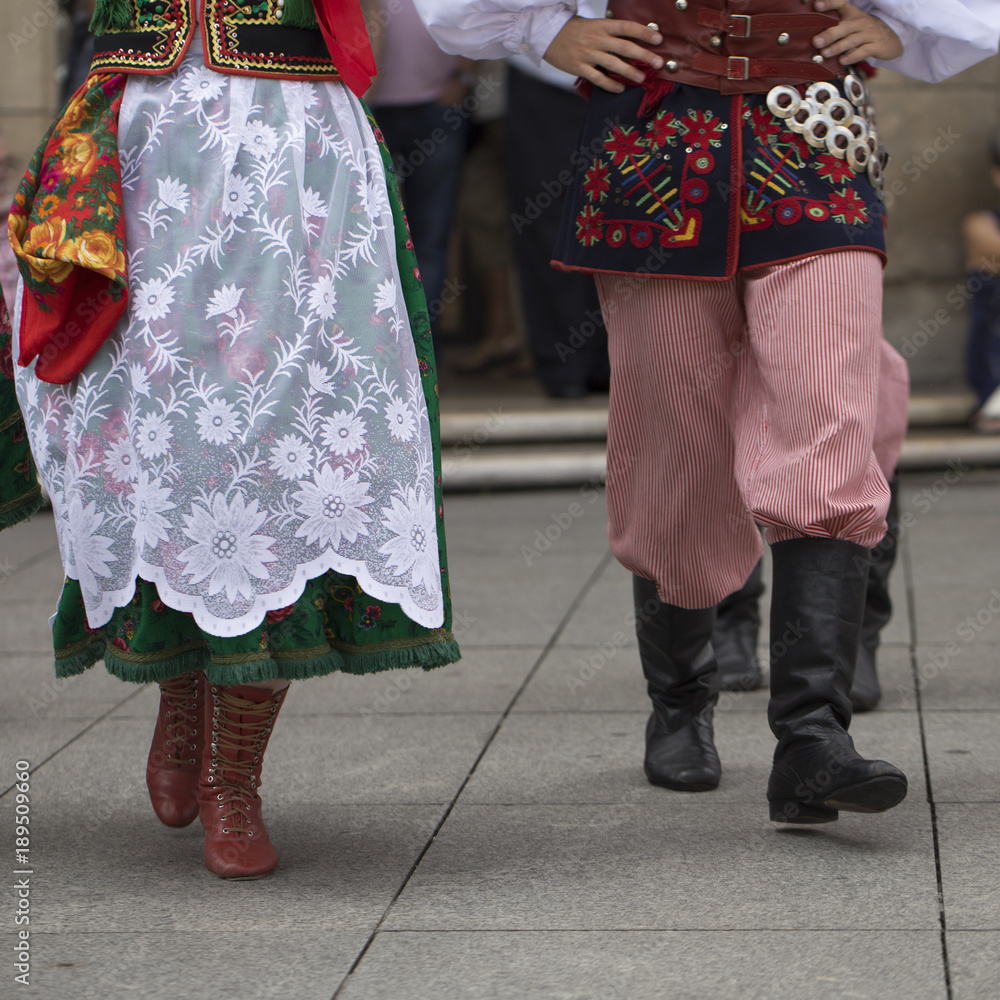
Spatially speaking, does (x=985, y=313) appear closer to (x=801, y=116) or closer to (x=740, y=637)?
(x=740, y=637)

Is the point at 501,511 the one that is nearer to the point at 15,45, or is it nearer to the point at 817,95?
the point at 15,45

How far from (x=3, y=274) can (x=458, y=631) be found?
71.9 inches

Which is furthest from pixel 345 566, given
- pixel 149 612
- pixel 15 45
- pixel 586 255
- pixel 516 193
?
pixel 15 45

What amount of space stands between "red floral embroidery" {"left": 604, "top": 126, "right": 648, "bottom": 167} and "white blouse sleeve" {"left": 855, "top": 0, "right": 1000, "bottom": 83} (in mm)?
504

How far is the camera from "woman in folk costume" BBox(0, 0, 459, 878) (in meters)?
2.54

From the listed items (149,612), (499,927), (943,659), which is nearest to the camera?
(499,927)

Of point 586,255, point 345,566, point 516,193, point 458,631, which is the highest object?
point 586,255

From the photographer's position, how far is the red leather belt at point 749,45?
2.80 m

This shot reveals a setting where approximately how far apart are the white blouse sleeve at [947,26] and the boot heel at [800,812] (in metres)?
1.42

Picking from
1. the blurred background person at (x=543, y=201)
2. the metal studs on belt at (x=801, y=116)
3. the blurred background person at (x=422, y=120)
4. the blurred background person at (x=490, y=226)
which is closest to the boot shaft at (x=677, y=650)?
the metal studs on belt at (x=801, y=116)

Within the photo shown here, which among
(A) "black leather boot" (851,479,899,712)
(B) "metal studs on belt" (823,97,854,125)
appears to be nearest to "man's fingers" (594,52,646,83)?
(B) "metal studs on belt" (823,97,854,125)

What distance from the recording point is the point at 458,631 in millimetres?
4617

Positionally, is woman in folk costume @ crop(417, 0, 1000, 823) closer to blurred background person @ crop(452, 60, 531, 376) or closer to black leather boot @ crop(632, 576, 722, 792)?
black leather boot @ crop(632, 576, 722, 792)

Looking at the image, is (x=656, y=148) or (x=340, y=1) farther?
(x=656, y=148)
